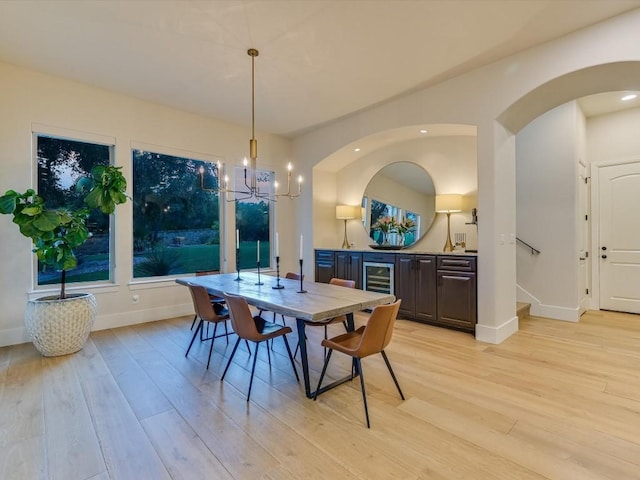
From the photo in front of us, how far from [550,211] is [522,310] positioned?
1544 mm

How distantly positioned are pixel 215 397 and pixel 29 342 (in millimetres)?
2929

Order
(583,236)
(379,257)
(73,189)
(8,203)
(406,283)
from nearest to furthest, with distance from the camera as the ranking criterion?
(8,203) < (73,189) < (406,283) < (379,257) < (583,236)

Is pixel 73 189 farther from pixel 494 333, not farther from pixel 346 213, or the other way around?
pixel 494 333

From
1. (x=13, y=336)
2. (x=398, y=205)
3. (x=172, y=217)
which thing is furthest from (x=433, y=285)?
(x=13, y=336)

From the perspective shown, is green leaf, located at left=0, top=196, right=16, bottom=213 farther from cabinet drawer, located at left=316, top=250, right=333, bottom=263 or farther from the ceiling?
cabinet drawer, located at left=316, top=250, right=333, bottom=263

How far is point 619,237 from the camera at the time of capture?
16.3 feet

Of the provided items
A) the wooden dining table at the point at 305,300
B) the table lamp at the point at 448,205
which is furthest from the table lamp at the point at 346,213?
the wooden dining table at the point at 305,300

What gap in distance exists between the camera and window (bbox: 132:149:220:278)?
185 inches

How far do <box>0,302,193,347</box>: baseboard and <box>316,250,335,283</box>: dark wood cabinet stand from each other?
7.31ft

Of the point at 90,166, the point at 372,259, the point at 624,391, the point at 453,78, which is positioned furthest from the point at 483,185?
the point at 90,166

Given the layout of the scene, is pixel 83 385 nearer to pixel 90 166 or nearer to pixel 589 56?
pixel 90 166

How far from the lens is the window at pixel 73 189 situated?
398 cm

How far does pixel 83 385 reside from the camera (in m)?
2.67

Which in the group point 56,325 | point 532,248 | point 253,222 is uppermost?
point 253,222
